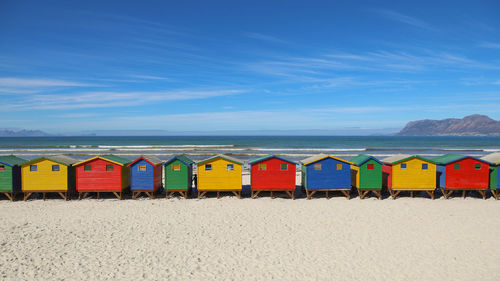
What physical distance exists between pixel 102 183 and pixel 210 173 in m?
7.60

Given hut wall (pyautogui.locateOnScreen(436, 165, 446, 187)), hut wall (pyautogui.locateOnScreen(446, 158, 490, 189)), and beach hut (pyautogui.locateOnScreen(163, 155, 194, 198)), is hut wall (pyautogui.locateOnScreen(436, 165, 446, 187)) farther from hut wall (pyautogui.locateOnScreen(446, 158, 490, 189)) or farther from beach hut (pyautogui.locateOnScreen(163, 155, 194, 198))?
beach hut (pyautogui.locateOnScreen(163, 155, 194, 198))

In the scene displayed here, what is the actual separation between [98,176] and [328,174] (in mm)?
16369

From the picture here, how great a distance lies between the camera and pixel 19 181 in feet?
69.7

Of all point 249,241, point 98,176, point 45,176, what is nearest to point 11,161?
point 45,176

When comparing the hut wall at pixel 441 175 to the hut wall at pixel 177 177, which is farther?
the hut wall at pixel 441 175

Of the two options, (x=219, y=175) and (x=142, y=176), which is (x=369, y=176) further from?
(x=142, y=176)

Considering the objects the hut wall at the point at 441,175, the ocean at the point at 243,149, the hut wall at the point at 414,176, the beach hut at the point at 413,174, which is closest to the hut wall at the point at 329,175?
the beach hut at the point at 413,174

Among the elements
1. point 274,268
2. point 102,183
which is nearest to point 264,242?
point 274,268

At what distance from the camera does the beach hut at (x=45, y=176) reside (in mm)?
20828

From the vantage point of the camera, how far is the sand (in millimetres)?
10679

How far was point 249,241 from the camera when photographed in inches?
530

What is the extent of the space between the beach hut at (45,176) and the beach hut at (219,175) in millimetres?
9285

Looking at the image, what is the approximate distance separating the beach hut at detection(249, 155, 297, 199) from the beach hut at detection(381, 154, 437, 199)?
7314 millimetres

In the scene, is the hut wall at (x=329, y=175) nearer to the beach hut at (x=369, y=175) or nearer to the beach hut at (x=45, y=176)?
the beach hut at (x=369, y=175)
